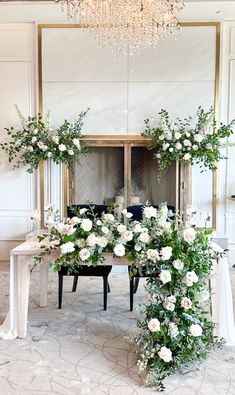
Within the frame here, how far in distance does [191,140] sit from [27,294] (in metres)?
3.15

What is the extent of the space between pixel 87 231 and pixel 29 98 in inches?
136

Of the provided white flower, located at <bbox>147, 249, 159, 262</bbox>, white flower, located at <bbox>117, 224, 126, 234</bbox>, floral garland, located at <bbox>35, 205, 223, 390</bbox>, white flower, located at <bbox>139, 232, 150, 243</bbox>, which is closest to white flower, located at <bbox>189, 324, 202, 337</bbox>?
floral garland, located at <bbox>35, 205, 223, 390</bbox>

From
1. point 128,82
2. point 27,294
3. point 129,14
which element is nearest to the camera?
point 27,294

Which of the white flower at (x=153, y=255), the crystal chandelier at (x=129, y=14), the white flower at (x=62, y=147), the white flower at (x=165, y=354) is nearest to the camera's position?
the white flower at (x=165, y=354)

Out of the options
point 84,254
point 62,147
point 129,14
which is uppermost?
point 129,14

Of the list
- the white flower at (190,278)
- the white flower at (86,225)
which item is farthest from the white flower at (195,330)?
the white flower at (86,225)

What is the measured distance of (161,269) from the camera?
2.95 meters

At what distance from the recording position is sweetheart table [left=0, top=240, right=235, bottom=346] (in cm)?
328

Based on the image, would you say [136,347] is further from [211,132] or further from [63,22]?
[63,22]

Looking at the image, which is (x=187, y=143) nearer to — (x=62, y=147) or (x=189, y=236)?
(x=62, y=147)

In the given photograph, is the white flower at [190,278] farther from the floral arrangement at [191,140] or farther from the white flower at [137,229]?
the floral arrangement at [191,140]

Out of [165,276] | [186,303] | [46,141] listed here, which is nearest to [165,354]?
[186,303]

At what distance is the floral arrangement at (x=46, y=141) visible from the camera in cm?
564

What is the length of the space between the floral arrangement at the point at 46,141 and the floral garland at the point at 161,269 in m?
2.57
